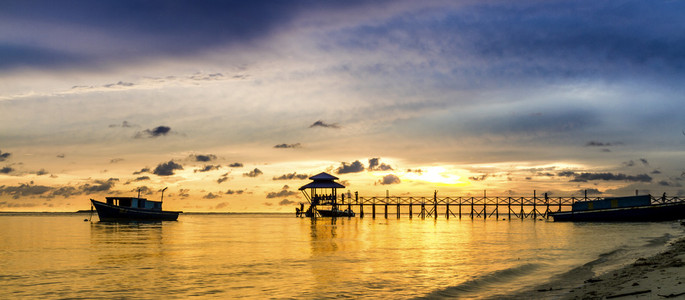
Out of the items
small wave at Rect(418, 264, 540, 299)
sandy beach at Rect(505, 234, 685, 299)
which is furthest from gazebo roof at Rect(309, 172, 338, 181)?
sandy beach at Rect(505, 234, 685, 299)

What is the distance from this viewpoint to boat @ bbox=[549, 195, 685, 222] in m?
84.0

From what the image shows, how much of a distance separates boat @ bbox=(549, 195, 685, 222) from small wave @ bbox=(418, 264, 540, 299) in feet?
240

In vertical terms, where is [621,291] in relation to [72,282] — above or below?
above

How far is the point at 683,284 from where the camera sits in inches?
461

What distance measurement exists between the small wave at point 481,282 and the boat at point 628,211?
73083mm

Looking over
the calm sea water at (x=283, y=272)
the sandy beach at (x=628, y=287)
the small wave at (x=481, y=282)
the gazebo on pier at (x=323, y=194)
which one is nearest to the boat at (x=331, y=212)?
the gazebo on pier at (x=323, y=194)

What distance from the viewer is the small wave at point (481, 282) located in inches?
669

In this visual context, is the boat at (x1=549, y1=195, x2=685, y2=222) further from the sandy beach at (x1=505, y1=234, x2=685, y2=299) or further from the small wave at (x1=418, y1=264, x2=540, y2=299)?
the sandy beach at (x1=505, y1=234, x2=685, y2=299)

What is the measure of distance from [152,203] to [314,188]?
3524cm

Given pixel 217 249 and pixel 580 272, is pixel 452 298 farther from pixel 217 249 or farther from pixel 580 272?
pixel 217 249

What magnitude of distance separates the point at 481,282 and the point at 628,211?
79.9 metres

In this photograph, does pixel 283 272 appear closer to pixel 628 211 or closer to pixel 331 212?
pixel 628 211

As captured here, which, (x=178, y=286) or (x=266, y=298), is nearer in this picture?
(x=266, y=298)

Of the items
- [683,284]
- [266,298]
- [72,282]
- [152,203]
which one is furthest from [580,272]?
[152,203]
